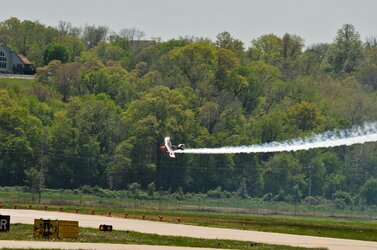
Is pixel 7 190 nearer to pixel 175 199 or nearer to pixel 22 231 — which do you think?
pixel 175 199

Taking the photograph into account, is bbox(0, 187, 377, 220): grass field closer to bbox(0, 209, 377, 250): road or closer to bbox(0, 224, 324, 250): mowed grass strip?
bbox(0, 209, 377, 250): road

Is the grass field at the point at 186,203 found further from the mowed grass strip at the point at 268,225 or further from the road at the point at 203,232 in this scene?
the road at the point at 203,232

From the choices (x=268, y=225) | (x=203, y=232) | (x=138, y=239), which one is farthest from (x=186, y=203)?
(x=138, y=239)

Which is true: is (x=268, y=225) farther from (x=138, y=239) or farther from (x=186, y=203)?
(x=186, y=203)

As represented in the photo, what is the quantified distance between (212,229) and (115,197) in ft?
230

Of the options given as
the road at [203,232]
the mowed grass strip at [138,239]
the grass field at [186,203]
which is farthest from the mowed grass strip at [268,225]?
the grass field at [186,203]

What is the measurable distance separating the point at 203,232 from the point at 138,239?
1274 cm

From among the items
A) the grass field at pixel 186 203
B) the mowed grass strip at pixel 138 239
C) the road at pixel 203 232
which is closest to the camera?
the mowed grass strip at pixel 138 239

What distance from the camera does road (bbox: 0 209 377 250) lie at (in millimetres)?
106125

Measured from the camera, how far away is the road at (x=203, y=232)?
10612cm

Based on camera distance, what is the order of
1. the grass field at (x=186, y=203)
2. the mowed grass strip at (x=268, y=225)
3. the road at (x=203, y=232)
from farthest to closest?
the grass field at (x=186, y=203)
the mowed grass strip at (x=268, y=225)
the road at (x=203, y=232)

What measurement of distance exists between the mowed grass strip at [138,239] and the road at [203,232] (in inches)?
155

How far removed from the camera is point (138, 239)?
334 feet

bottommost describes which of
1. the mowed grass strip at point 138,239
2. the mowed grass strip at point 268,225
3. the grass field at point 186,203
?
the mowed grass strip at point 138,239
